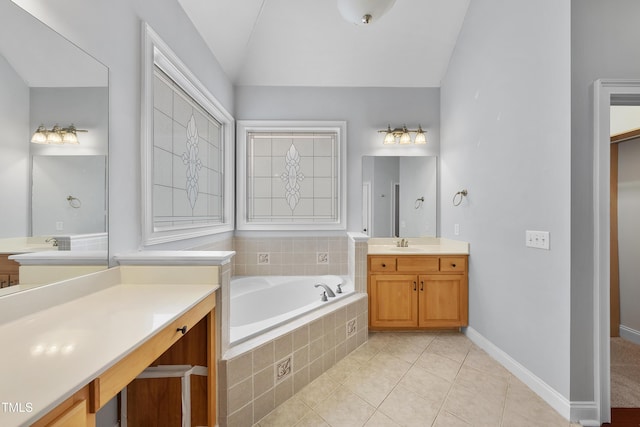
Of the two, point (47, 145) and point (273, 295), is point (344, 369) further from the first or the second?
point (47, 145)

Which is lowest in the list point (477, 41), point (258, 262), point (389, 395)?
point (389, 395)

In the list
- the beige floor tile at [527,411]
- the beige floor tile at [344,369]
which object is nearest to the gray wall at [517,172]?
the beige floor tile at [527,411]

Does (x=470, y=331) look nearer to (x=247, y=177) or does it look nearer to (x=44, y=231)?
(x=247, y=177)

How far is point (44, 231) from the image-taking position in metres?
1.05

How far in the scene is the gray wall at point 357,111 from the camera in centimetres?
312

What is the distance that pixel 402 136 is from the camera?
3.11 meters

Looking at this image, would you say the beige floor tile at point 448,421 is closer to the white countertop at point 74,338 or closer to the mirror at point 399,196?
the white countertop at point 74,338

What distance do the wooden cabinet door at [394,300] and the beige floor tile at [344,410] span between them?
3.03 feet

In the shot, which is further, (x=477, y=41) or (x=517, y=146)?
(x=477, y=41)

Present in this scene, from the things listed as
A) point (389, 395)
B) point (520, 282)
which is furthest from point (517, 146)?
point (389, 395)

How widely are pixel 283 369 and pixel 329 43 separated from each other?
9.63ft

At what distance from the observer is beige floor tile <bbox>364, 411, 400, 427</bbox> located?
1556 mm

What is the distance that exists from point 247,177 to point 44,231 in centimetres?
216

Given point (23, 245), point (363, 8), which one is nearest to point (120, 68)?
point (23, 245)
